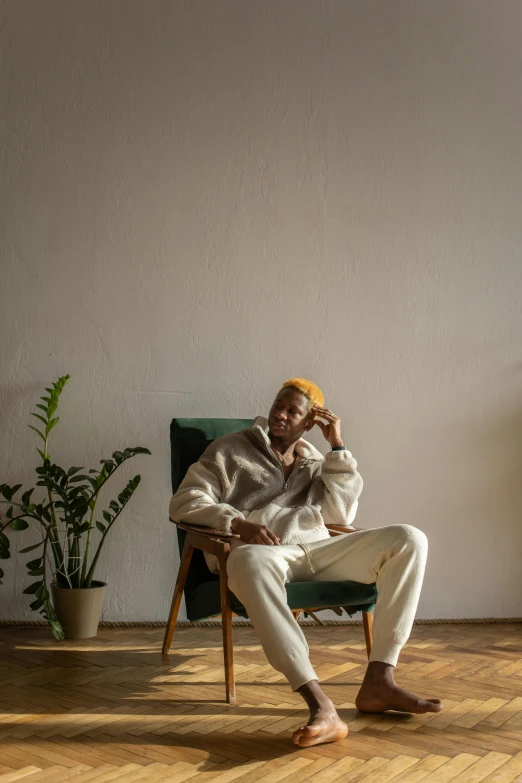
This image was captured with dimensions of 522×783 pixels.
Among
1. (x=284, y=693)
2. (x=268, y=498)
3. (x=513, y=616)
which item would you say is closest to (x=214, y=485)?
(x=268, y=498)

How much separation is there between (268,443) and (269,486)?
0.53 ft

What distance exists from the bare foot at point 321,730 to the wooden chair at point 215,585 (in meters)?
0.41

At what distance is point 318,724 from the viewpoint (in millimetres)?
2400

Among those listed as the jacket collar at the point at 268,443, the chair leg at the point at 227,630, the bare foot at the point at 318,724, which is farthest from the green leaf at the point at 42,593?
the bare foot at the point at 318,724

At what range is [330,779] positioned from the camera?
2189 mm

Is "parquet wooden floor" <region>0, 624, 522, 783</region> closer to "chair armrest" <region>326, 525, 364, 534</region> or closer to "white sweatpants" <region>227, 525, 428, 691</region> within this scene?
"white sweatpants" <region>227, 525, 428, 691</region>

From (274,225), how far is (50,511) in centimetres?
167

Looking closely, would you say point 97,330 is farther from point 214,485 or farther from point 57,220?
point 214,485

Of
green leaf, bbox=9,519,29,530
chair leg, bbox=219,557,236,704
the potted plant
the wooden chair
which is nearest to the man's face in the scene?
the wooden chair

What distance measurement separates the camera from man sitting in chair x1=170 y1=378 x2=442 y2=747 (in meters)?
2.57

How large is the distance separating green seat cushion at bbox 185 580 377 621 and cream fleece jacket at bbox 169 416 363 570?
0.53ft

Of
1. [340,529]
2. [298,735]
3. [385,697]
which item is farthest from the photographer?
[340,529]

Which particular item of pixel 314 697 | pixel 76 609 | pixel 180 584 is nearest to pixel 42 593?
pixel 76 609

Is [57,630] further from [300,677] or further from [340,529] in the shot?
[300,677]
